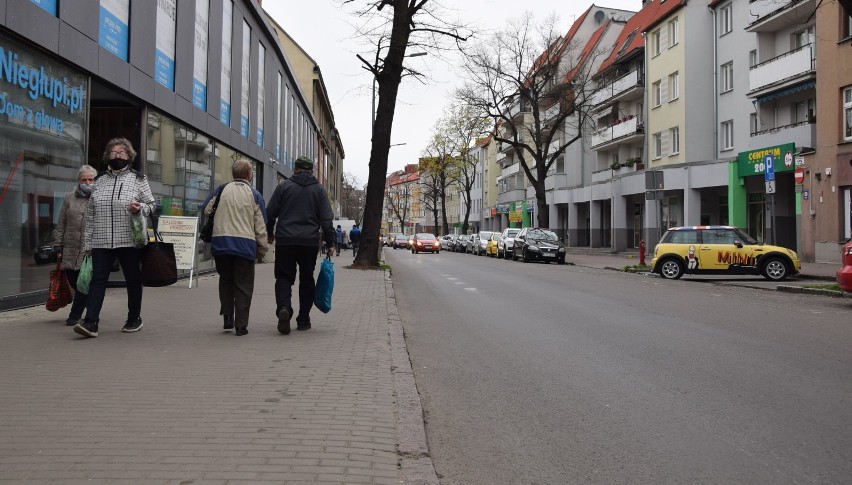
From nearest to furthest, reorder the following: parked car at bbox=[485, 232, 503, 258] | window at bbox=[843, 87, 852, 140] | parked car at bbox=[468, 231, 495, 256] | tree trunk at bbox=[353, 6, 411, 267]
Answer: tree trunk at bbox=[353, 6, 411, 267] < window at bbox=[843, 87, 852, 140] < parked car at bbox=[485, 232, 503, 258] < parked car at bbox=[468, 231, 495, 256]

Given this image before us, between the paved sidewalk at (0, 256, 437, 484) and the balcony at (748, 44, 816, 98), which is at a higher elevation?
the balcony at (748, 44, 816, 98)

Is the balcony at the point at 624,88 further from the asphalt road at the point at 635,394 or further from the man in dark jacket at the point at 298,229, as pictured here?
the man in dark jacket at the point at 298,229

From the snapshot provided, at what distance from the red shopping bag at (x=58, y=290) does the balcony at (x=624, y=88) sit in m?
35.5

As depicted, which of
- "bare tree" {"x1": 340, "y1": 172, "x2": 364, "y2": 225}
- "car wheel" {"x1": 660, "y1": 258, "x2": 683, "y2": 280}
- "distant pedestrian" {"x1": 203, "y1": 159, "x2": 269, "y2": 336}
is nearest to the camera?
"distant pedestrian" {"x1": 203, "y1": 159, "x2": 269, "y2": 336}

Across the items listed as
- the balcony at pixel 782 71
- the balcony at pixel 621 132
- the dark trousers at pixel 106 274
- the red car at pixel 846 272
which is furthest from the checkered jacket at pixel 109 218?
the balcony at pixel 621 132

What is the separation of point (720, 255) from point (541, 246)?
44.4ft

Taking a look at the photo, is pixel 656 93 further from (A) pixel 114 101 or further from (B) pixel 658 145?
(A) pixel 114 101

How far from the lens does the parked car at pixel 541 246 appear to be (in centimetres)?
3198

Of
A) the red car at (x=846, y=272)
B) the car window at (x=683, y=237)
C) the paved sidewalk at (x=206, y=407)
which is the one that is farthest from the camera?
the car window at (x=683, y=237)

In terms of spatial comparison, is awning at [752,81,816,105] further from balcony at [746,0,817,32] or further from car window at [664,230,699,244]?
car window at [664,230,699,244]

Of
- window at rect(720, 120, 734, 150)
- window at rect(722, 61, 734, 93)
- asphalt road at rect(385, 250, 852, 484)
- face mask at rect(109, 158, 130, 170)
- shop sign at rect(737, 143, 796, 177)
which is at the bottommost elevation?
asphalt road at rect(385, 250, 852, 484)

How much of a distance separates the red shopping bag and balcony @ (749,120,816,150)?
25.6m

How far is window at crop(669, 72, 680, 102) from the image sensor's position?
1442 inches

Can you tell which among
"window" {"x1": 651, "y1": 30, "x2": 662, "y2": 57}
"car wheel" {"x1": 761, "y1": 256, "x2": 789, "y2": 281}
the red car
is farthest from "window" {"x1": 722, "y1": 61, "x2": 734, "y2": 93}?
the red car
